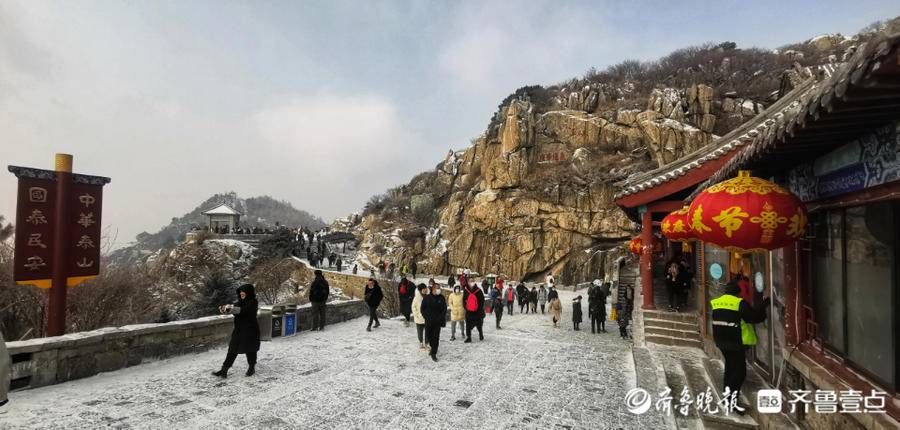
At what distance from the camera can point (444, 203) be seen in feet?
142

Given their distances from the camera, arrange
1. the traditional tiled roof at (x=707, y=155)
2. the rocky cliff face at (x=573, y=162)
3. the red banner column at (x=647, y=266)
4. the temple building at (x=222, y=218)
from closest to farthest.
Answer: the traditional tiled roof at (x=707, y=155) < the red banner column at (x=647, y=266) < the rocky cliff face at (x=573, y=162) < the temple building at (x=222, y=218)

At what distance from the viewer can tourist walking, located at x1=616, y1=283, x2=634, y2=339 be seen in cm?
1042

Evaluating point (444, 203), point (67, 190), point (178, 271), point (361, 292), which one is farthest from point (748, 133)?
point (444, 203)

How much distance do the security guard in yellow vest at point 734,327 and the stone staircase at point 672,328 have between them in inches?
173

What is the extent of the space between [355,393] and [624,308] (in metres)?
8.12

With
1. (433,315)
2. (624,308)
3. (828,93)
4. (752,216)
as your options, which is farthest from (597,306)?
(828,93)

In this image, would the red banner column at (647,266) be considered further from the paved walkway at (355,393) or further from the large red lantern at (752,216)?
the large red lantern at (752,216)

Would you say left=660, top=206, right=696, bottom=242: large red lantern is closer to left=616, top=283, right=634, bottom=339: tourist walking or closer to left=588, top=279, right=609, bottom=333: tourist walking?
left=616, top=283, right=634, bottom=339: tourist walking

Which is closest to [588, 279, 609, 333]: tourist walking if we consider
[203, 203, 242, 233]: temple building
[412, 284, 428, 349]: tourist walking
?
[412, 284, 428, 349]: tourist walking

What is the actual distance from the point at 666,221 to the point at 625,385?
8.90 feet

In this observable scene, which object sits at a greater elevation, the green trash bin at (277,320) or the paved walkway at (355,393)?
the green trash bin at (277,320)

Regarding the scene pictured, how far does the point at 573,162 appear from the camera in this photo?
32188 millimetres

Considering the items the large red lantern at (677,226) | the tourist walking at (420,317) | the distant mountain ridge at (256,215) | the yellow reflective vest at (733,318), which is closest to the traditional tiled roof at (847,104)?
the yellow reflective vest at (733,318)

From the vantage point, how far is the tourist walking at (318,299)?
953 cm
